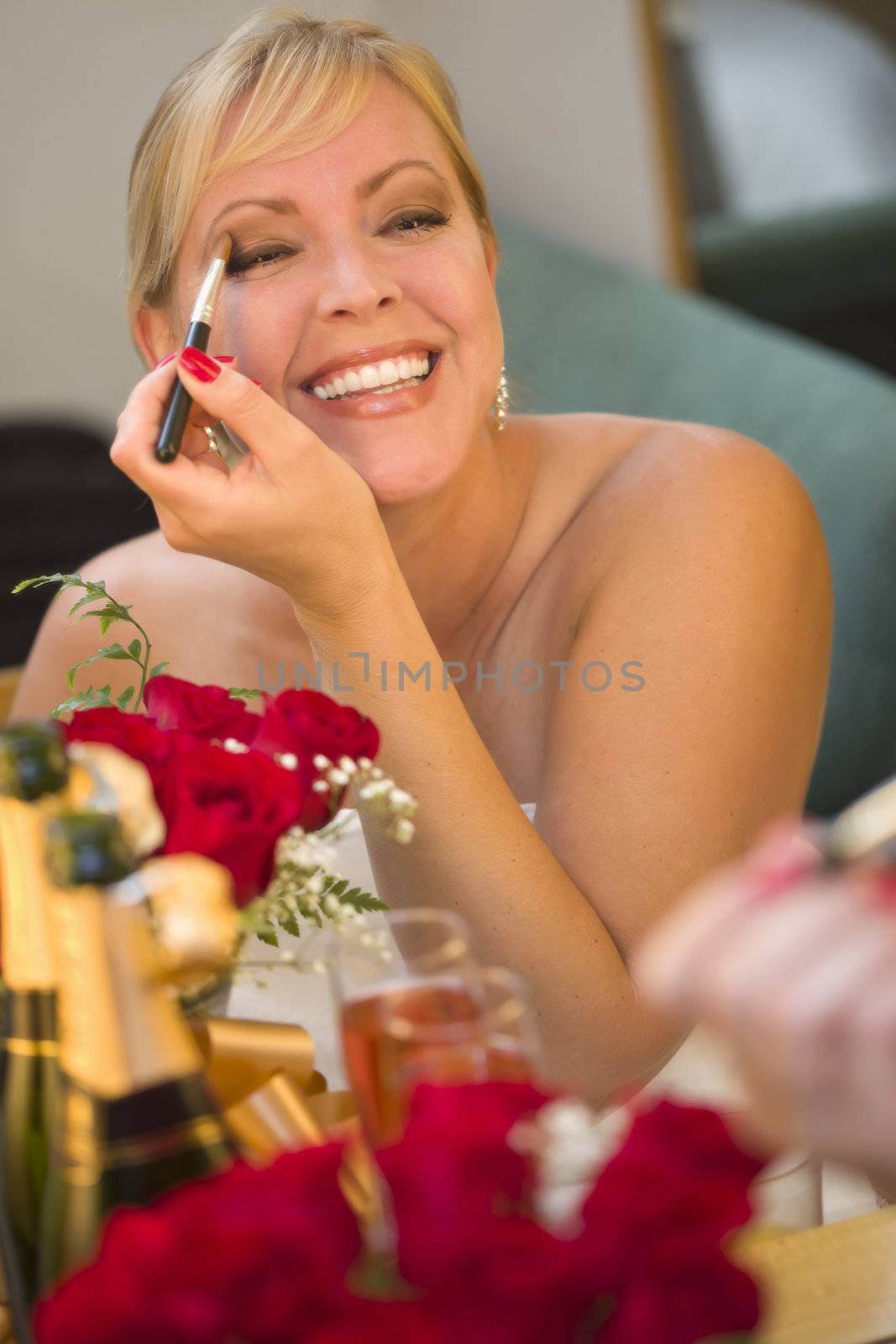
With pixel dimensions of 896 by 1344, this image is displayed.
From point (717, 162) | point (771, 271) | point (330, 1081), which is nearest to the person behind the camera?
point (330, 1081)

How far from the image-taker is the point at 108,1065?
0.57 meters

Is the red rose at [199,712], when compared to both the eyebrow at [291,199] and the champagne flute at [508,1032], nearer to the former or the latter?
the champagne flute at [508,1032]

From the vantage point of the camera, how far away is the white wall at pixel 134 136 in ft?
9.50

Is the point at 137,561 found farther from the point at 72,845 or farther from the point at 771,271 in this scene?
the point at 771,271

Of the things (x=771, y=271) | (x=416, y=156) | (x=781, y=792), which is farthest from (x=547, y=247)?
(x=781, y=792)

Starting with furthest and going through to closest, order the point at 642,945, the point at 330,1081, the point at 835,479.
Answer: the point at 835,479, the point at 642,945, the point at 330,1081

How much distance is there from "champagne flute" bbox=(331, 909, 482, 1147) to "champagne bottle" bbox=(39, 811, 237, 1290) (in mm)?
66

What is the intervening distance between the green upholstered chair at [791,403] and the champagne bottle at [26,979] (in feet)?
3.56

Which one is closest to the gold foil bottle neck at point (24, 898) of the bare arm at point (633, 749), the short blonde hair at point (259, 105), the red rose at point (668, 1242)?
the red rose at point (668, 1242)

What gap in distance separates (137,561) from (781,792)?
0.81m

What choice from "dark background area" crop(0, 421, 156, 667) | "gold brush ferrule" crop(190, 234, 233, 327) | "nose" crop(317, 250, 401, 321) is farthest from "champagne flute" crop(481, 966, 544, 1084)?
"dark background area" crop(0, 421, 156, 667)

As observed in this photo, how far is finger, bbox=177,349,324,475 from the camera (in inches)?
38.1

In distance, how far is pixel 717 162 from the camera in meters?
4.34

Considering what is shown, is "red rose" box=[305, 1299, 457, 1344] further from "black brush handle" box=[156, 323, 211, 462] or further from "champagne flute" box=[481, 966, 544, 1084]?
"black brush handle" box=[156, 323, 211, 462]
